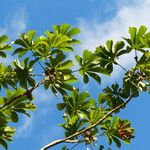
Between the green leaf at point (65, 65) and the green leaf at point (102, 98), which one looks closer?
the green leaf at point (65, 65)

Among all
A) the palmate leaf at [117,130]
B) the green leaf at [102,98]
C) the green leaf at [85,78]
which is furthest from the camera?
the green leaf at [102,98]

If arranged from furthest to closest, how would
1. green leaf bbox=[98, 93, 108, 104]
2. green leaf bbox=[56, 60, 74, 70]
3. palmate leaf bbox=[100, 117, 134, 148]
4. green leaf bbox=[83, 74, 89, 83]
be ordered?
green leaf bbox=[98, 93, 108, 104] < green leaf bbox=[83, 74, 89, 83] < palmate leaf bbox=[100, 117, 134, 148] < green leaf bbox=[56, 60, 74, 70]

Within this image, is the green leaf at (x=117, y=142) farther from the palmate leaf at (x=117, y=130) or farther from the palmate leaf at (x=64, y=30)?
the palmate leaf at (x=64, y=30)

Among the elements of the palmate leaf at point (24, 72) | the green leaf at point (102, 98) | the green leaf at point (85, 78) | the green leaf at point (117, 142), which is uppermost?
the palmate leaf at point (24, 72)

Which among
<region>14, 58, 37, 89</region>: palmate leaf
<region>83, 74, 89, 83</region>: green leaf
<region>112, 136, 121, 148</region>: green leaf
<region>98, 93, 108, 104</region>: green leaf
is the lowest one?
<region>112, 136, 121, 148</region>: green leaf

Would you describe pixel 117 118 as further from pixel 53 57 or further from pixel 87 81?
pixel 53 57

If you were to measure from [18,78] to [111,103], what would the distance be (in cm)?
157

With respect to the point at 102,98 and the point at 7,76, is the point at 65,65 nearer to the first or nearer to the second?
the point at 7,76

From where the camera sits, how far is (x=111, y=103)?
279 inches

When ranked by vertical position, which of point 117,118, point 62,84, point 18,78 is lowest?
point 117,118

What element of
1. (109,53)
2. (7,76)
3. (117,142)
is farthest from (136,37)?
(7,76)

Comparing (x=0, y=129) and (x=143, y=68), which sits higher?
(x=0, y=129)

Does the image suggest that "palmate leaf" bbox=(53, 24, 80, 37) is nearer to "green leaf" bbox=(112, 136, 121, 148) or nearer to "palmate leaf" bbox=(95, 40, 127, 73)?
"palmate leaf" bbox=(95, 40, 127, 73)

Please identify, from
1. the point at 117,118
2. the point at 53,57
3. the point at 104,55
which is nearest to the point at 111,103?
the point at 117,118
